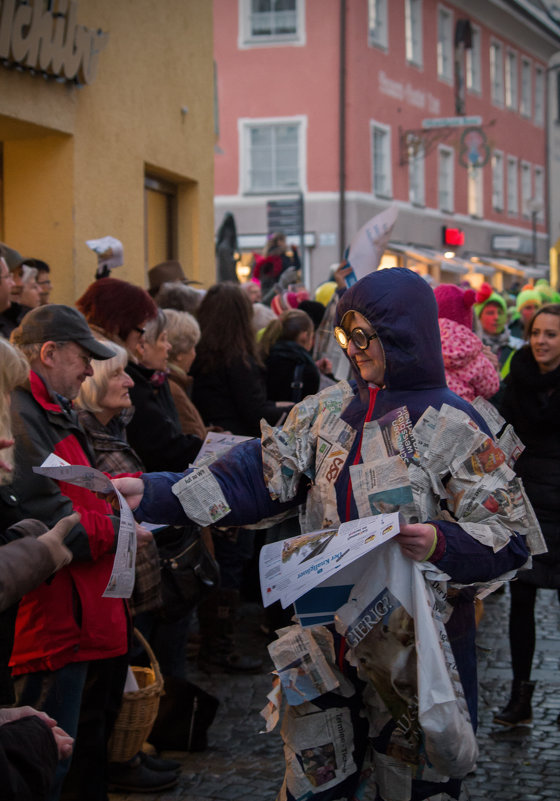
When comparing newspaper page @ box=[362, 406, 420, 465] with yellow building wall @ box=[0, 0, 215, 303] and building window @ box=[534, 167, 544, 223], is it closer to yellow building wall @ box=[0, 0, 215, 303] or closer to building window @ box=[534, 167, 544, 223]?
yellow building wall @ box=[0, 0, 215, 303]

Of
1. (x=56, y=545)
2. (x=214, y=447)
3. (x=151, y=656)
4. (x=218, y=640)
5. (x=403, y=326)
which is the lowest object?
(x=218, y=640)

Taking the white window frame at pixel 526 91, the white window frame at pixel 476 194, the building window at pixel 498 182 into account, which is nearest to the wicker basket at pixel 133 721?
the white window frame at pixel 476 194

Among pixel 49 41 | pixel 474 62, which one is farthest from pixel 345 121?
pixel 49 41

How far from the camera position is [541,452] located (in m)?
5.34

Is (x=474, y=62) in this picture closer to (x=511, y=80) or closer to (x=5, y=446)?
(x=511, y=80)

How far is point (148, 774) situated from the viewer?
440cm

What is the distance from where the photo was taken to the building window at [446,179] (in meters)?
29.6

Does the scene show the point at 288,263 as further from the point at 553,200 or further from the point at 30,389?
the point at 553,200

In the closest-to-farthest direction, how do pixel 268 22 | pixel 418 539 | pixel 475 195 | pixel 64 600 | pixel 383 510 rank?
pixel 418 539 → pixel 383 510 → pixel 64 600 → pixel 268 22 → pixel 475 195

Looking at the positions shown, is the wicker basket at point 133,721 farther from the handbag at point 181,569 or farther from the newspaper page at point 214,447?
the newspaper page at point 214,447

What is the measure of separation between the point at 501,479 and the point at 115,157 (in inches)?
256

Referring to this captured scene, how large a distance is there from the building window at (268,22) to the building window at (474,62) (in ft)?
25.0

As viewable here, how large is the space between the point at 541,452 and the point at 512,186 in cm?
3026

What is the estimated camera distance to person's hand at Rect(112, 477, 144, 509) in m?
3.13
